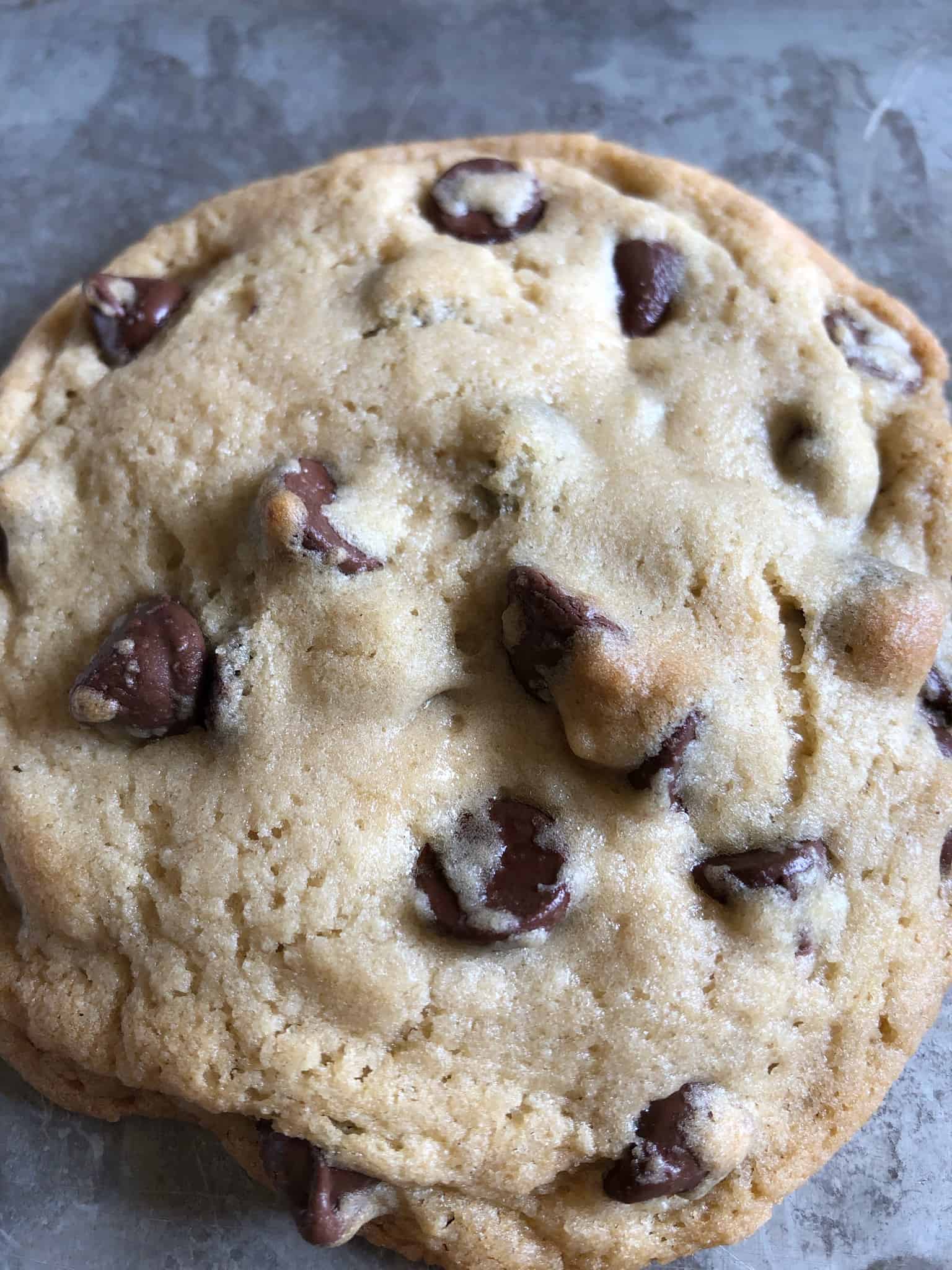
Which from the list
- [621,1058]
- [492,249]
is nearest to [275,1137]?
[621,1058]

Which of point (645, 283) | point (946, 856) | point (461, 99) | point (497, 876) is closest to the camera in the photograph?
point (497, 876)

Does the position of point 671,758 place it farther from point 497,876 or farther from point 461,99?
point 461,99

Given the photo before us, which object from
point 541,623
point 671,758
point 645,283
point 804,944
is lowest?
point 804,944

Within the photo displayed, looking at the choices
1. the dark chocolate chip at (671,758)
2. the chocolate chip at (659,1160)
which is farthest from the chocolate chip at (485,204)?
the chocolate chip at (659,1160)

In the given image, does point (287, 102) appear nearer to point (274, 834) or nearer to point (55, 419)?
point (55, 419)

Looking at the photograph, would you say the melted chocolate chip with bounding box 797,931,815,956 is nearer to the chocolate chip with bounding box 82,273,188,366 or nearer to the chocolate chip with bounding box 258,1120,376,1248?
the chocolate chip with bounding box 258,1120,376,1248

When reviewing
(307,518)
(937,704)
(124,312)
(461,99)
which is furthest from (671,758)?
(461,99)
